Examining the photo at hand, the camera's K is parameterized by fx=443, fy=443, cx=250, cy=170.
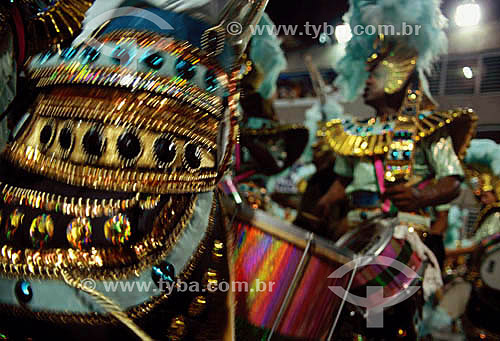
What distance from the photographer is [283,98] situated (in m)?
2.70

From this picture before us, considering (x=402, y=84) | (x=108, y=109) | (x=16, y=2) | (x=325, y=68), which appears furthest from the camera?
(x=325, y=68)

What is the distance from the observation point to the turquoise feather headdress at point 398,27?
168cm

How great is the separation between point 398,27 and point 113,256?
65.9 inches

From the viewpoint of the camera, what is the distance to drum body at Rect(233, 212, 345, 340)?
0.73 meters

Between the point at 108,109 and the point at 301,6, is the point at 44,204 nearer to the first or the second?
the point at 108,109

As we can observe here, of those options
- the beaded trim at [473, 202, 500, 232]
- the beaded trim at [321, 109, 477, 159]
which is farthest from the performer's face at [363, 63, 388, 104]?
the beaded trim at [473, 202, 500, 232]

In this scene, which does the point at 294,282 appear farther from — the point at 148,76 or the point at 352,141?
the point at 352,141

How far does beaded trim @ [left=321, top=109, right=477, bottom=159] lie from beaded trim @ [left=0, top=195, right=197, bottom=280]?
1.24 m

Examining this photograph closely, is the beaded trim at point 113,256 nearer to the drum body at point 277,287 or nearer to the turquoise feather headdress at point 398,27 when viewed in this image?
the drum body at point 277,287

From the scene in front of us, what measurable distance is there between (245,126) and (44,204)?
1.78m

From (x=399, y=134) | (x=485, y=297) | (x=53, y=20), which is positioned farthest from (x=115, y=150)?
(x=399, y=134)

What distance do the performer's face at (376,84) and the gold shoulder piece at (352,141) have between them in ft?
0.58

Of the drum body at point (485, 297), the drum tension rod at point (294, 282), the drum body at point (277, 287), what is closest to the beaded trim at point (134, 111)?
the drum body at point (277, 287)

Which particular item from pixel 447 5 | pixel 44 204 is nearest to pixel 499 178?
pixel 447 5
